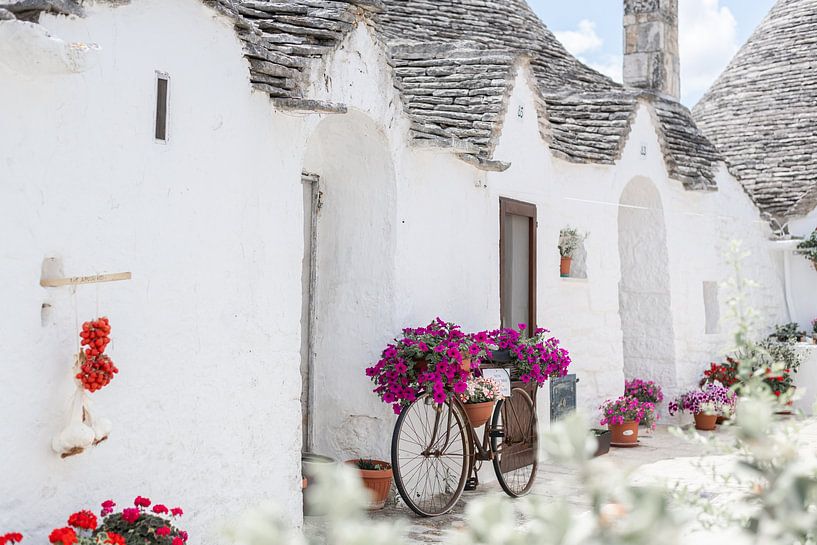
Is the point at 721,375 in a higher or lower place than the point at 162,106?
lower

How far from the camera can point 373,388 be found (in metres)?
6.99

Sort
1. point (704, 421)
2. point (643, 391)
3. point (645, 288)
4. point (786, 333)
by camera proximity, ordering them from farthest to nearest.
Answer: point (786, 333), point (645, 288), point (643, 391), point (704, 421)

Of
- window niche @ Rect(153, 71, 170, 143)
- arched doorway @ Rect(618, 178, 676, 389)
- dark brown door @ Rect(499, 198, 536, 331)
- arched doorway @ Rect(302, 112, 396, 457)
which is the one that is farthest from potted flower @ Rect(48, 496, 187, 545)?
arched doorway @ Rect(618, 178, 676, 389)

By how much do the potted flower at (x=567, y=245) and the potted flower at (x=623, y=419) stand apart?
1.52m

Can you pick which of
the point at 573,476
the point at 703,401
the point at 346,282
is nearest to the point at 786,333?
the point at 703,401

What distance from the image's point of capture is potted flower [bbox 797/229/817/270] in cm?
1400

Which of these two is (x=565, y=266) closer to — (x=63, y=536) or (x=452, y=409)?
(x=452, y=409)

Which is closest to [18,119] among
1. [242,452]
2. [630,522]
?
[242,452]

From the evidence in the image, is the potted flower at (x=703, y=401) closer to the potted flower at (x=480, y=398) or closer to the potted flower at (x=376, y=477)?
the potted flower at (x=480, y=398)

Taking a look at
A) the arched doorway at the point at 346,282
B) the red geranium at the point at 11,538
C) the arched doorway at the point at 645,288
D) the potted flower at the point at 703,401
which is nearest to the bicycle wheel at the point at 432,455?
the arched doorway at the point at 346,282

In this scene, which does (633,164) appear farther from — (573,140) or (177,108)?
(177,108)

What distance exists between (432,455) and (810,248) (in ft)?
30.6

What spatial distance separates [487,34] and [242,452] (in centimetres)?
826

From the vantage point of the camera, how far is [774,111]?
16.1 meters
